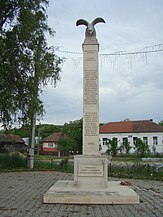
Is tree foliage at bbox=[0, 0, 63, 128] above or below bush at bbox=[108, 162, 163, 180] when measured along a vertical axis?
above

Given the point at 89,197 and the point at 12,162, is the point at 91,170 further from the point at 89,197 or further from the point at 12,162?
the point at 12,162

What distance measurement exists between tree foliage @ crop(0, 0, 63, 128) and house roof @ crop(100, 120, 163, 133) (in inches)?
1627

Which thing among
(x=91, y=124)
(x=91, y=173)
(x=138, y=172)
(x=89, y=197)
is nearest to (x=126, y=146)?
(x=138, y=172)

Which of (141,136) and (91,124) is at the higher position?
(141,136)

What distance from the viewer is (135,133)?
5675cm

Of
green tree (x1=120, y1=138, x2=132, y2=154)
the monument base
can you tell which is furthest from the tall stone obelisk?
green tree (x1=120, y1=138, x2=132, y2=154)

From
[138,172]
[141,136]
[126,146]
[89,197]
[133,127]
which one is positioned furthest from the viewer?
[133,127]

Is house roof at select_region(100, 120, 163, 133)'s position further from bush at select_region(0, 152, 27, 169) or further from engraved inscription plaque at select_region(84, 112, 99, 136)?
engraved inscription plaque at select_region(84, 112, 99, 136)

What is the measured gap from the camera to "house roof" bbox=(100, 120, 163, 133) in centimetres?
5603

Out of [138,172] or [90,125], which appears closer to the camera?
[90,125]

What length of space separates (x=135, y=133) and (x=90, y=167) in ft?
162

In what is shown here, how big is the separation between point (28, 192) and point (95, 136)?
9.68 feet

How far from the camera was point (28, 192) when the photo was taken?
373 inches

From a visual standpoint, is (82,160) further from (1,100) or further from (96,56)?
(1,100)
